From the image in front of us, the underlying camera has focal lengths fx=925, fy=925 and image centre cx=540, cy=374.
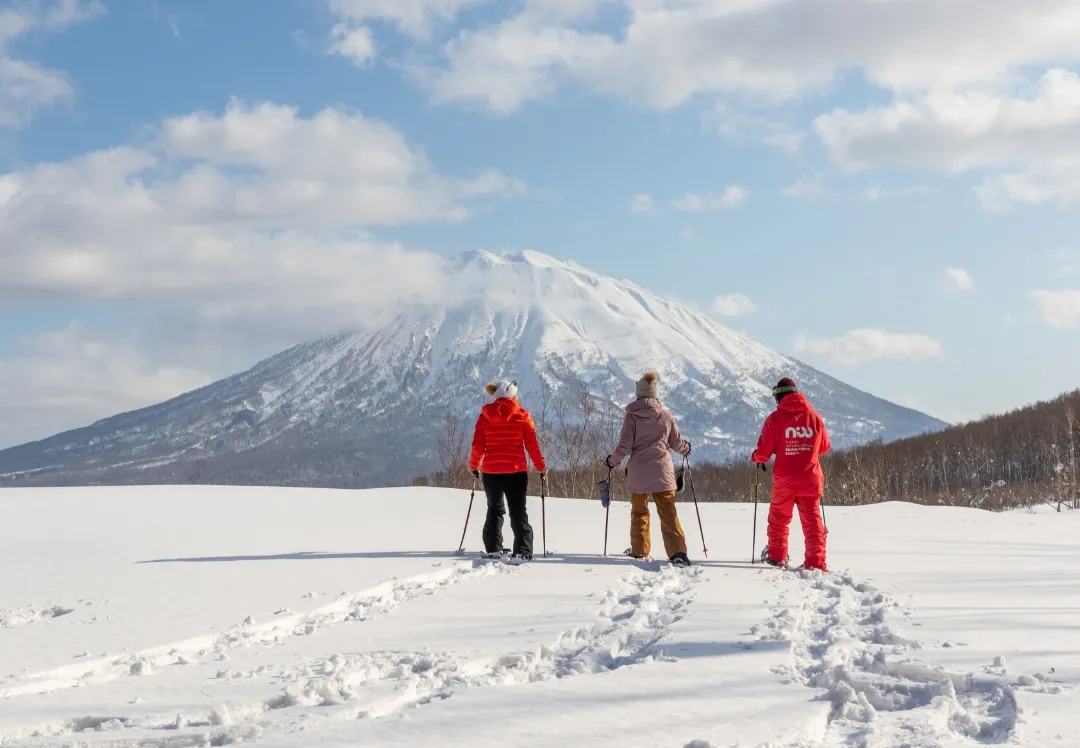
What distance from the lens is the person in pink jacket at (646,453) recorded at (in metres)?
9.62

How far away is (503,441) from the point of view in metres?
10.1

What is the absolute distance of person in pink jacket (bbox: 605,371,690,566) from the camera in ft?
31.6

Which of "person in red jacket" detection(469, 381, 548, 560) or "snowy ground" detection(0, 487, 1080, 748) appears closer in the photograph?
"snowy ground" detection(0, 487, 1080, 748)

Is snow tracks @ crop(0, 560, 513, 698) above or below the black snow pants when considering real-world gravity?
below

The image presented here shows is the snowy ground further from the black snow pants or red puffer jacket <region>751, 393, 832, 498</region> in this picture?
red puffer jacket <region>751, 393, 832, 498</region>

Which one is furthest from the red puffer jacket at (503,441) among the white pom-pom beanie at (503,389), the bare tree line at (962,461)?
the bare tree line at (962,461)

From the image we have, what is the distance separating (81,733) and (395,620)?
101 inches

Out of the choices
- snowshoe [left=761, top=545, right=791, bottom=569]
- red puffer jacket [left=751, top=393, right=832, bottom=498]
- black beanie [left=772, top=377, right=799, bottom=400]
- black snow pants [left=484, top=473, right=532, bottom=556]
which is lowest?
snowshoe [left=761, top=545, right=791, bottom=569]

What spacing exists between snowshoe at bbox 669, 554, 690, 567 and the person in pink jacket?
0.40 m

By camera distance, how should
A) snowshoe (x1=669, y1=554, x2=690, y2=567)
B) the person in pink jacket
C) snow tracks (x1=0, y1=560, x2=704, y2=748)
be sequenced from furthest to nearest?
the person in pink jacket
snowshoe (x1=669, y1=554, x2=690, y2=567)
snow tracks (x1=0, y1=560, x2=704, y2=748)

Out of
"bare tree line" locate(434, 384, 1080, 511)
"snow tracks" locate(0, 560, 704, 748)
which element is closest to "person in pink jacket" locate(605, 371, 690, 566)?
"snow tracks" locate(0, 560, 704, 748)

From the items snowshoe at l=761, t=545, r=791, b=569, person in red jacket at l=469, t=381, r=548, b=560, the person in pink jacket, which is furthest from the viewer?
person in red jacket at l=469, t=381, r=548, b=560

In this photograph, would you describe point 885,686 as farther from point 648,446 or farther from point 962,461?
point 962,461

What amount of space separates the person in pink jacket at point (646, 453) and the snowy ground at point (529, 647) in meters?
0.59
